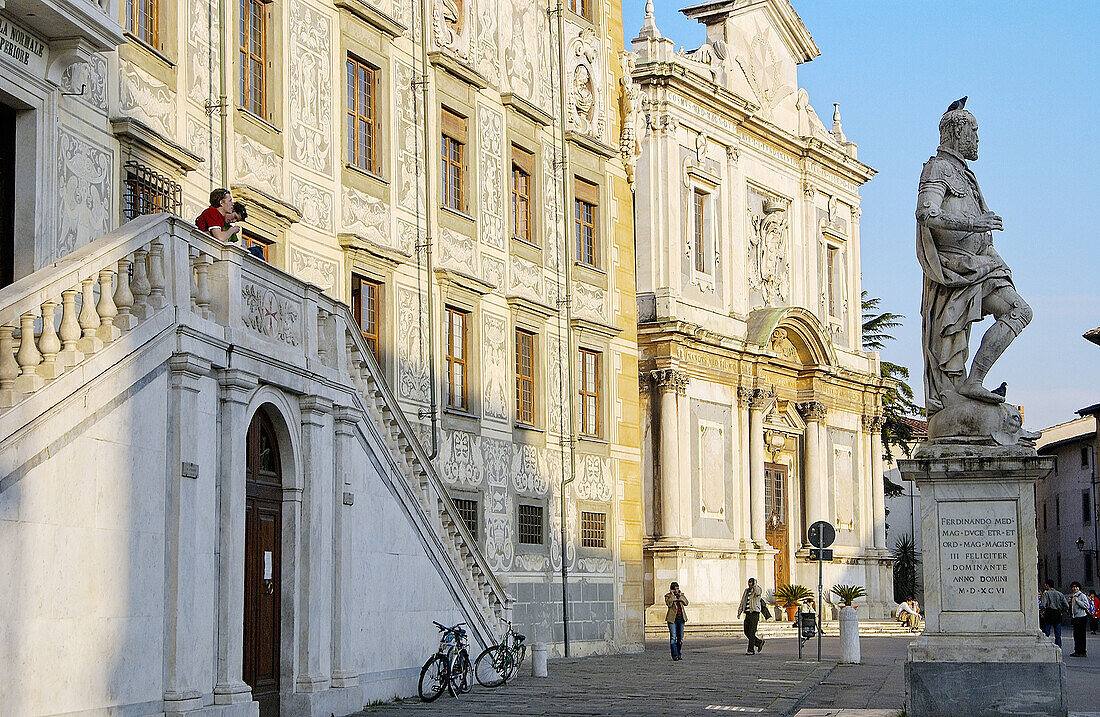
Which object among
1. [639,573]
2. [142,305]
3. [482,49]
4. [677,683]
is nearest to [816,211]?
[639,573]

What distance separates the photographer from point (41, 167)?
55.3ft

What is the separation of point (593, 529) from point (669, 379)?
520 inches

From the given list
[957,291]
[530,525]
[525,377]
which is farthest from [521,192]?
[957,291]

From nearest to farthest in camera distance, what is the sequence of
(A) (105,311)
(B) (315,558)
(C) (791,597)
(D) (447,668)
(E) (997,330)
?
(A) (105,311), (E) (997,330), (B) (315,558), (D) (447,668), (C) (791,597)

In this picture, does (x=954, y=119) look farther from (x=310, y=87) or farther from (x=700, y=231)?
(x=700, y=231)

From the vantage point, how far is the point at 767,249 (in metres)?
52.8

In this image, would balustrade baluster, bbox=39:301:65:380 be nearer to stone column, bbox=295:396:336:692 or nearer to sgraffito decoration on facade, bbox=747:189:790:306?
stone column, bbox=295:396:336:692

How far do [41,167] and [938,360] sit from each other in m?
9.84

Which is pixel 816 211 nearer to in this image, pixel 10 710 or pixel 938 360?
pixel 938 360

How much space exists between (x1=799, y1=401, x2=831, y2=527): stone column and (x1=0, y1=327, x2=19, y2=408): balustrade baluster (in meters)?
43.5

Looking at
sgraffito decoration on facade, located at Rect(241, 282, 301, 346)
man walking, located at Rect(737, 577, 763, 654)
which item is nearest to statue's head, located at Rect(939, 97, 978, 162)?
sgraffito decoration on facade, located at Rect(241, 282, 301, 346)

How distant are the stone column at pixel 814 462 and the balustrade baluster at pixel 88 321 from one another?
4245 centimetres

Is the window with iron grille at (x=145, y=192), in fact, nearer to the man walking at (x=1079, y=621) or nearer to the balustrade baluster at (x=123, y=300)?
the balustrade baluster at (x=123, y=300)

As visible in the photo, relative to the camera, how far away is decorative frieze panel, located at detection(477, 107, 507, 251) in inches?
1184
